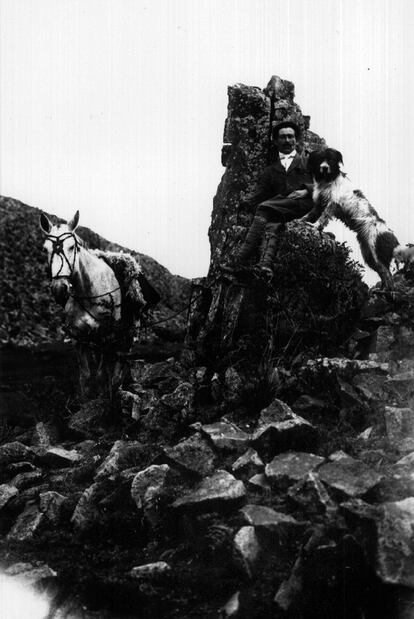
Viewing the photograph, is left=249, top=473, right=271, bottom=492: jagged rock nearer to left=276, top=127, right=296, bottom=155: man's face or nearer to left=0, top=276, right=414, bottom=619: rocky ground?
left=0, top=276, right=414, bottom=619: rocky ground

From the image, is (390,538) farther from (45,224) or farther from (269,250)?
(45,224)

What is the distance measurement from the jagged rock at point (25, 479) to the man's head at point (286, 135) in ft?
21.1

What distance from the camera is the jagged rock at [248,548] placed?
20.3 ft

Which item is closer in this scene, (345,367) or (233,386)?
(345,367)

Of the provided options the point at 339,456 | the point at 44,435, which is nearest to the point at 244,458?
the point at 339,456

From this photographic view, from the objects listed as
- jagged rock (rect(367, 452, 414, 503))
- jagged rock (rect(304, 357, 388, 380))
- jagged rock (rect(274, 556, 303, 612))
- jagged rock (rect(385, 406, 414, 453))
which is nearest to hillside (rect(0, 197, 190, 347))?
jagged rock (rect(304, 357, 388, 380))

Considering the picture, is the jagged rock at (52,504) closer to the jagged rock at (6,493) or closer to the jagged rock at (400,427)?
the jagged rock at (6,493)

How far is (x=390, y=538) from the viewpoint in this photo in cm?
561

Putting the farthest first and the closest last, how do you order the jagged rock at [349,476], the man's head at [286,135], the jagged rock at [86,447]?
the man's head at [286,135]
the jagged rock at [86,447]
the jagged rock at [349,476]

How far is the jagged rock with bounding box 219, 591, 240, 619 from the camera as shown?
580cm

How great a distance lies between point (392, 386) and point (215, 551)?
346cm

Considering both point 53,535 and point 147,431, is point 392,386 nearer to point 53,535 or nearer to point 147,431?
point 147,431

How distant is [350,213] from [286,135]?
1.66 m

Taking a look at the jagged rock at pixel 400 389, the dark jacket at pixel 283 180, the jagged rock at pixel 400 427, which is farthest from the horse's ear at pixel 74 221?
the jagged rock at pixel 400 427
